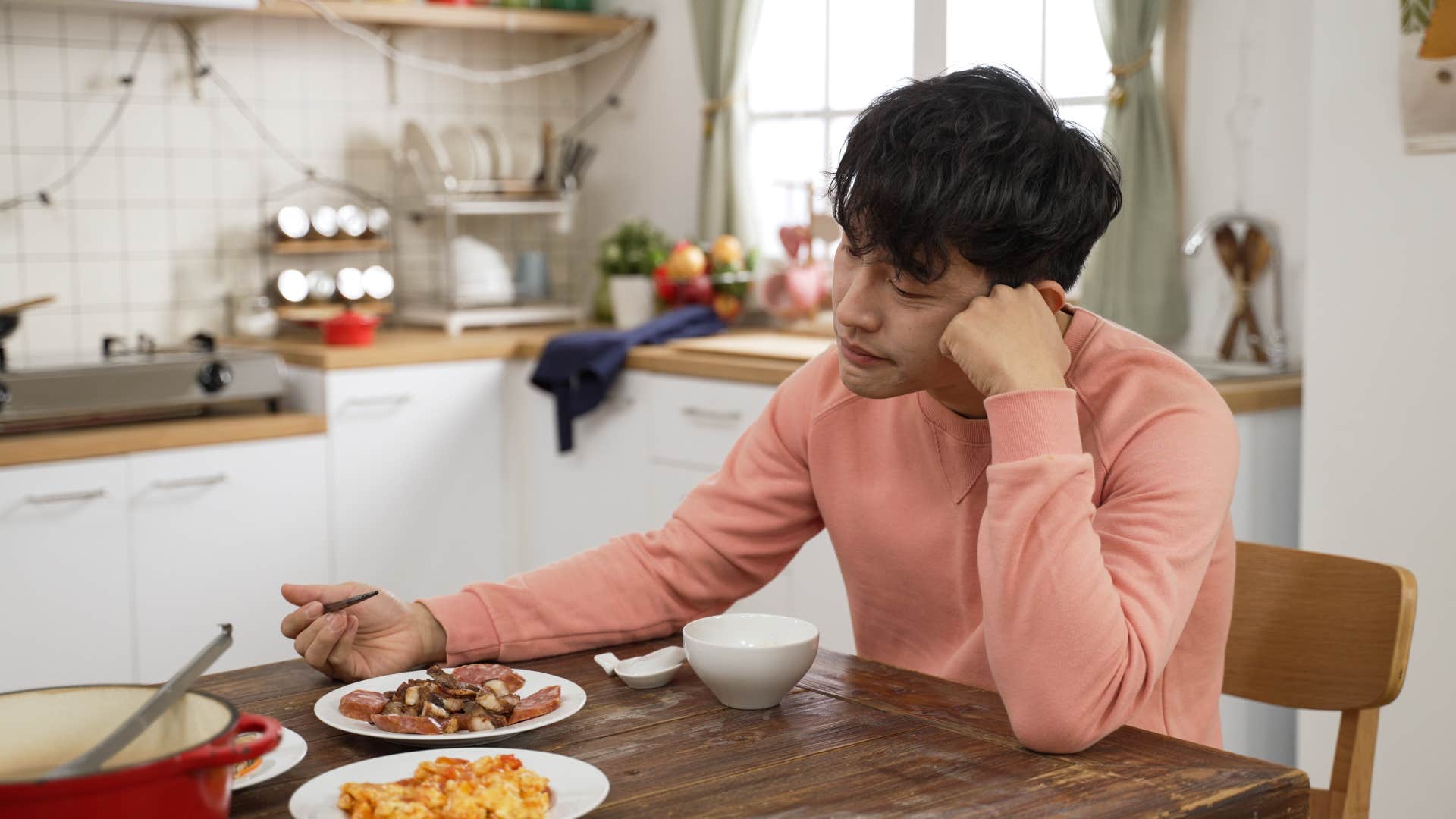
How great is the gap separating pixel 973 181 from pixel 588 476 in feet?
7.47

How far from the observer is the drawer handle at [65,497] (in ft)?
9.25

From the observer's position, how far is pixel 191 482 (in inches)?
119

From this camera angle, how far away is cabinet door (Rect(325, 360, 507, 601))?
10.8ft

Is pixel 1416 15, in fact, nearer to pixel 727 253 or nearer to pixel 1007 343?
pixel 1007 343

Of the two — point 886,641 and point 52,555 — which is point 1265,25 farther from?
point 52,555

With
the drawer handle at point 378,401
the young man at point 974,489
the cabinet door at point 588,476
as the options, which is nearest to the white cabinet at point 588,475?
the cabinet door at point 588,476

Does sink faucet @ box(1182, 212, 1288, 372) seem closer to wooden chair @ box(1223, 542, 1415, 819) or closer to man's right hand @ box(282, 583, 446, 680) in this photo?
wooden chair @ box(1223, 542, 1415, 819)

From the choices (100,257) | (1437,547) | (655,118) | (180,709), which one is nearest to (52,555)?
(100,257)

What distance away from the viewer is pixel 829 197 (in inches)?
55.8

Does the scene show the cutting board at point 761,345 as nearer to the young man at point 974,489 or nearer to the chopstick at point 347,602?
the young man at point 974,489

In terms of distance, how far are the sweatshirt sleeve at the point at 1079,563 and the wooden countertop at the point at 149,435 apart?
2.20m

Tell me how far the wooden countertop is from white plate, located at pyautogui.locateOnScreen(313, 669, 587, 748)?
1827 mm

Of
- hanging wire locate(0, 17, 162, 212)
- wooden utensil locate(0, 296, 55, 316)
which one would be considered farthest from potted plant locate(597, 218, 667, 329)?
wooden utensil locate(0, 296, 55, 316)

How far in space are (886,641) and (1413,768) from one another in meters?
1.18
